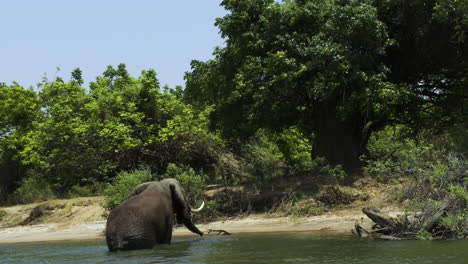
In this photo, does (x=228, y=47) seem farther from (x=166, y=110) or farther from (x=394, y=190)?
(x=394, y=190)

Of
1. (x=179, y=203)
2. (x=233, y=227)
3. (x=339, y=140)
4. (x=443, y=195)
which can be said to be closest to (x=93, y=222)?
(x=233, y=227)

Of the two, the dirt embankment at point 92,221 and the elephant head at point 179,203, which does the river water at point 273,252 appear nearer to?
the elephant head at point 179,203

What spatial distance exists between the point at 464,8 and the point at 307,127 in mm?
8740

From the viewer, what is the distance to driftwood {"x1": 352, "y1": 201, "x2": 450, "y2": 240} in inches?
495

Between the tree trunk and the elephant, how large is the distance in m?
9.37

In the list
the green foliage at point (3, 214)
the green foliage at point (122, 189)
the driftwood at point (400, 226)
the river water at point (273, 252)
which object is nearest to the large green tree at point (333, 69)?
the green foliage at point (122, 189)

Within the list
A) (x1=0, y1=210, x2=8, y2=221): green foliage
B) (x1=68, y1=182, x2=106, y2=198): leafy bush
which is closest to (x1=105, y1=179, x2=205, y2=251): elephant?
(x1=0, y1=210, x2=8, y2=221): green foliage

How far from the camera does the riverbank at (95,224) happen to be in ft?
55.5

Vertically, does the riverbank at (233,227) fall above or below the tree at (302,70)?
below

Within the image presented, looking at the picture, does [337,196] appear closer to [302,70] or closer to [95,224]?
[302,70]

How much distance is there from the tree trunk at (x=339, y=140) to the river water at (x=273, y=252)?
736 cm

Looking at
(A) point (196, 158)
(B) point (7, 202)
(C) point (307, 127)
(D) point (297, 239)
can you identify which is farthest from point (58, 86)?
(D) point (297, 239)

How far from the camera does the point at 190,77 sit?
24.5 metres

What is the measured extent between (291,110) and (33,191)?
504 inches
